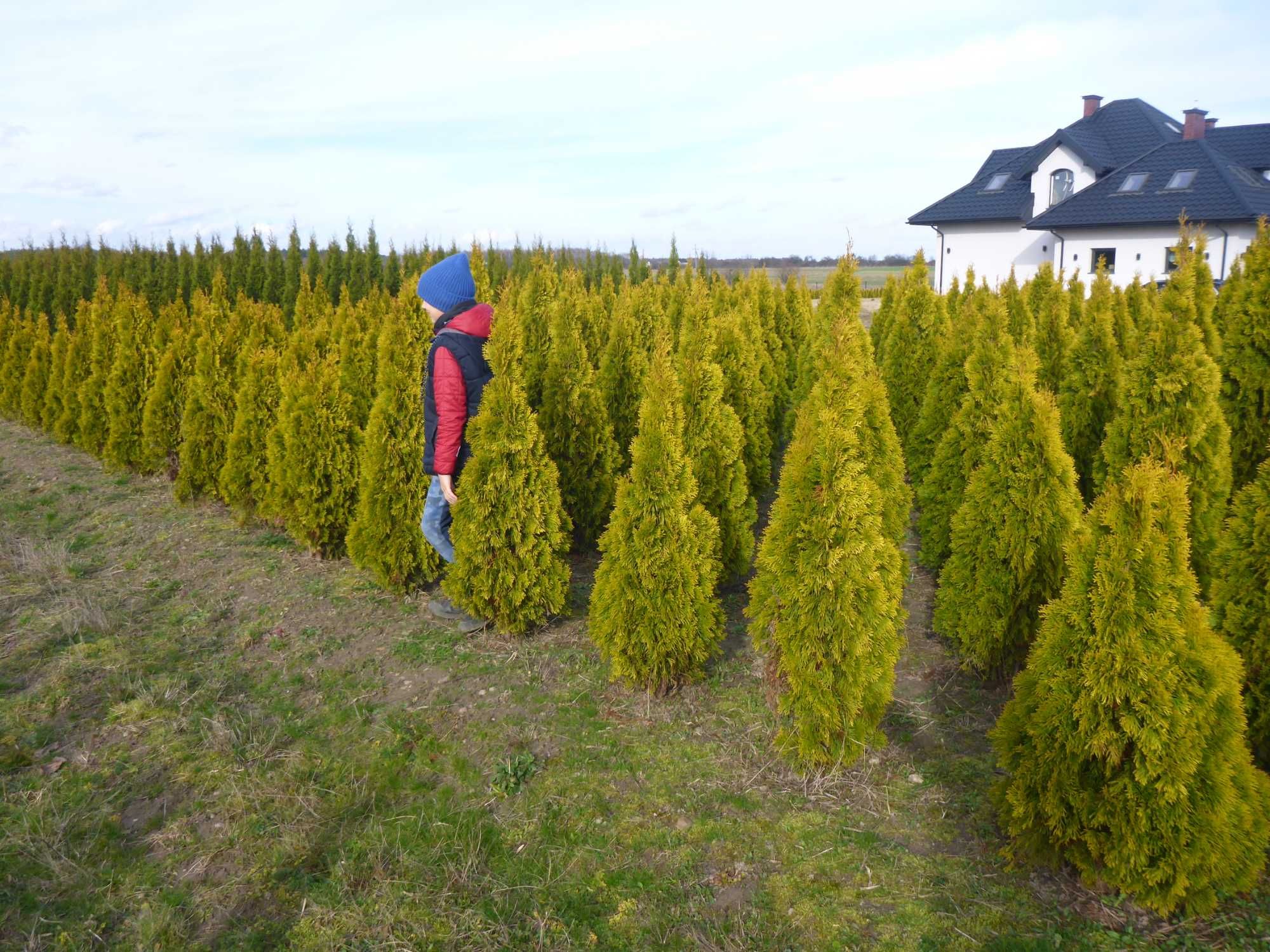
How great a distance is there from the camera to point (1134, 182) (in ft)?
93.7

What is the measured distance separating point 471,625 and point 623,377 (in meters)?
2.85

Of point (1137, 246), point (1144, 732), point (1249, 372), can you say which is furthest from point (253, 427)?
point (1137, 246)

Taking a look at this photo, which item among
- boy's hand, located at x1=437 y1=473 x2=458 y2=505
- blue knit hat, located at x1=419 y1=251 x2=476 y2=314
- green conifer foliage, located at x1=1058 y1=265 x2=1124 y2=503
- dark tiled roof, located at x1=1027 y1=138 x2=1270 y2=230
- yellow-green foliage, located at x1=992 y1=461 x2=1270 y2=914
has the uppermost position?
dark tiled roof, located at x1=1027 y1=138 x2=1270 y2=230

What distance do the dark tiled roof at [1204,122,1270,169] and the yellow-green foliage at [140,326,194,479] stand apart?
34.2 m

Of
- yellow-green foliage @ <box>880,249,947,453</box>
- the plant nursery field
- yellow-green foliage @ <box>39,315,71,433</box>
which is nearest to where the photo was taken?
the plant nursery field

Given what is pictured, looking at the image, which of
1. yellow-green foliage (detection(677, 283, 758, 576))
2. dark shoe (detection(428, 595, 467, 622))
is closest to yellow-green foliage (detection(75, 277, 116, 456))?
dark shoe (detection(428, 595, 467, 622))

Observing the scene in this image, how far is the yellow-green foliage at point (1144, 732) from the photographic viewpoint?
3.07 meters

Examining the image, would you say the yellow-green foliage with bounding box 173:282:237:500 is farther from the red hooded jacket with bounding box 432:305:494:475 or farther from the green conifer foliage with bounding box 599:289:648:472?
the red hooded jacket with bounding box 432:305:494:475

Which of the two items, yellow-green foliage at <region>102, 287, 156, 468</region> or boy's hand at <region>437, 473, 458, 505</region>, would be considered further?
yellow-green foliage at <region>102, 287, 156, 468</region>

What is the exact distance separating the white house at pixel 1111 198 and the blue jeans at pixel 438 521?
955 inches

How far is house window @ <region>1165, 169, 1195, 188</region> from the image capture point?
27047 mm

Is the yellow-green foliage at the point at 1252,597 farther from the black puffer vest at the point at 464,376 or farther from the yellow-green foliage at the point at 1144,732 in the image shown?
the black puffer vest at the point at 464,376

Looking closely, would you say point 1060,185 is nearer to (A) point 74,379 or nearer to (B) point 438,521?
(A) point 74,379

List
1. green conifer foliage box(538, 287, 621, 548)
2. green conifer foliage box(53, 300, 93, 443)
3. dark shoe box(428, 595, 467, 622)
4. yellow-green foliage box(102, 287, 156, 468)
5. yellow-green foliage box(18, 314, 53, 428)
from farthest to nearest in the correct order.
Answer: yellow-green foliage box(18, 314, 53, 428), green conifer foliage box(53, 300, 93, 443), yellow-green foliage box(102, 287, 156, 468), green conifer foliage box(538, 287, 621, 548), dark shoe box(428, 595, 467, 622)
